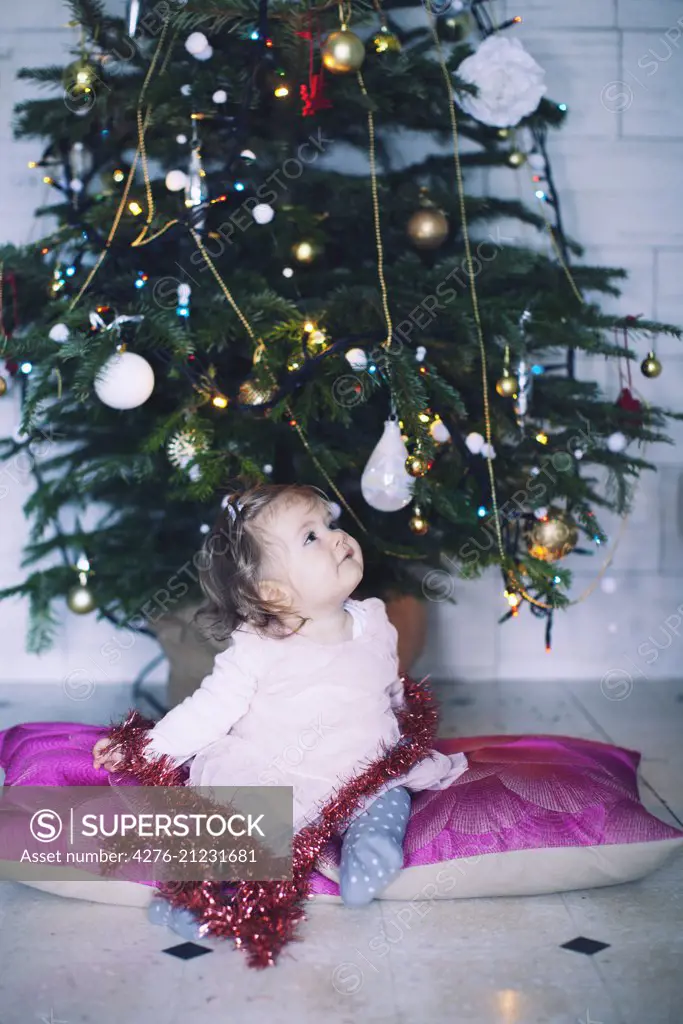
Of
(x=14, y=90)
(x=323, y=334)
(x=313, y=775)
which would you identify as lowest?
(x=313, y=775)

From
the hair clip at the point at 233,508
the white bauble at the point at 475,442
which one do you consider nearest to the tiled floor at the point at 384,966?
the hair clip at the point at 233,508

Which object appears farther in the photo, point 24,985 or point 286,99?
point 286,99

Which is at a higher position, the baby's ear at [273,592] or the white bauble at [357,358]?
the white bauble at [357,358]

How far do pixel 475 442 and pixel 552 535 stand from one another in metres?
0.29

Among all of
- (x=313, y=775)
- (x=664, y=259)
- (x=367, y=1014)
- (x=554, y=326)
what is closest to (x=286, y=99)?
(x=554, y=326)

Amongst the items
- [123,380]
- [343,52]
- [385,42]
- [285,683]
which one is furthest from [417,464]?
[385,42]

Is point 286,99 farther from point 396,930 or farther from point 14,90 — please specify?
point 396,930

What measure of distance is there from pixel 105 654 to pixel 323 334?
1.31 m

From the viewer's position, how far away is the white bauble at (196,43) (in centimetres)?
226

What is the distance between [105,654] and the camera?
3143 millimetres

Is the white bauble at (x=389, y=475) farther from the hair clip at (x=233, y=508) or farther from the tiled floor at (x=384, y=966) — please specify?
the tiled floor at (x=384, y=966)

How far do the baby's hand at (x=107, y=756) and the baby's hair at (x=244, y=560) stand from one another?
0.28 m

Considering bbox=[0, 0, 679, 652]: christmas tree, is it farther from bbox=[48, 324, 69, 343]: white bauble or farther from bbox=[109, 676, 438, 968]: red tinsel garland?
bbox=[109, 676, 438, 968]: red tinsel garland

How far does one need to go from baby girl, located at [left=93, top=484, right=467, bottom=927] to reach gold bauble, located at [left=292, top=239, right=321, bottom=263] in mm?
789
